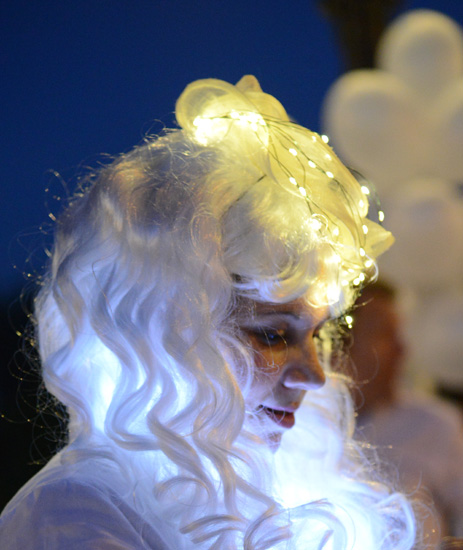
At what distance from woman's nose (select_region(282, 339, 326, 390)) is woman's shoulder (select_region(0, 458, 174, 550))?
1.01 ft

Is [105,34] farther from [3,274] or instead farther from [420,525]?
[420,525]

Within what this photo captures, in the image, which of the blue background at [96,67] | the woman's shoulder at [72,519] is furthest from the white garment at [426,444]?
the blue background at [96,67]

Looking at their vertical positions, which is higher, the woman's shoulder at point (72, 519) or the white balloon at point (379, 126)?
the white balloon at point (379, 126)

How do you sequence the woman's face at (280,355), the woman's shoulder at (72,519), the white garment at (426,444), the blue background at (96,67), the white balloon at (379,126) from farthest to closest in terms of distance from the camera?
the blue background at (96,67)
the white balloon at (379,126)
the white garment at (426,444)
the woman's face at (280,355)
the woman's shoulder at (72,519)

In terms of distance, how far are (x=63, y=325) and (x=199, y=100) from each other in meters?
0.44

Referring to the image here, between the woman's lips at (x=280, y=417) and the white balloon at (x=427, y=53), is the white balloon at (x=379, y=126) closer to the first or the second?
the white balloon at (x=427, y=53)

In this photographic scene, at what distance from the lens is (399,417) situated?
2.18m

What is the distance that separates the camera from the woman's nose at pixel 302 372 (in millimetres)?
1033

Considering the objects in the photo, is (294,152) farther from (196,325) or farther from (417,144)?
(417,144)

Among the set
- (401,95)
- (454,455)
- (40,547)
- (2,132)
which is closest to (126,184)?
(40,547)

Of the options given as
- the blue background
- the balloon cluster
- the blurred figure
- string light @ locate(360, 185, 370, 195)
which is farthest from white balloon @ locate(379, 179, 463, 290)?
string light @ locate(360, 185, 370, 195)

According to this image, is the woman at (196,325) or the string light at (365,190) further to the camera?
the string light at (365,190)

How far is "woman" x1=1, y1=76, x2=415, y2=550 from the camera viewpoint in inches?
35.6

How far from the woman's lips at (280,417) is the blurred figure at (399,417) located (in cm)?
95
